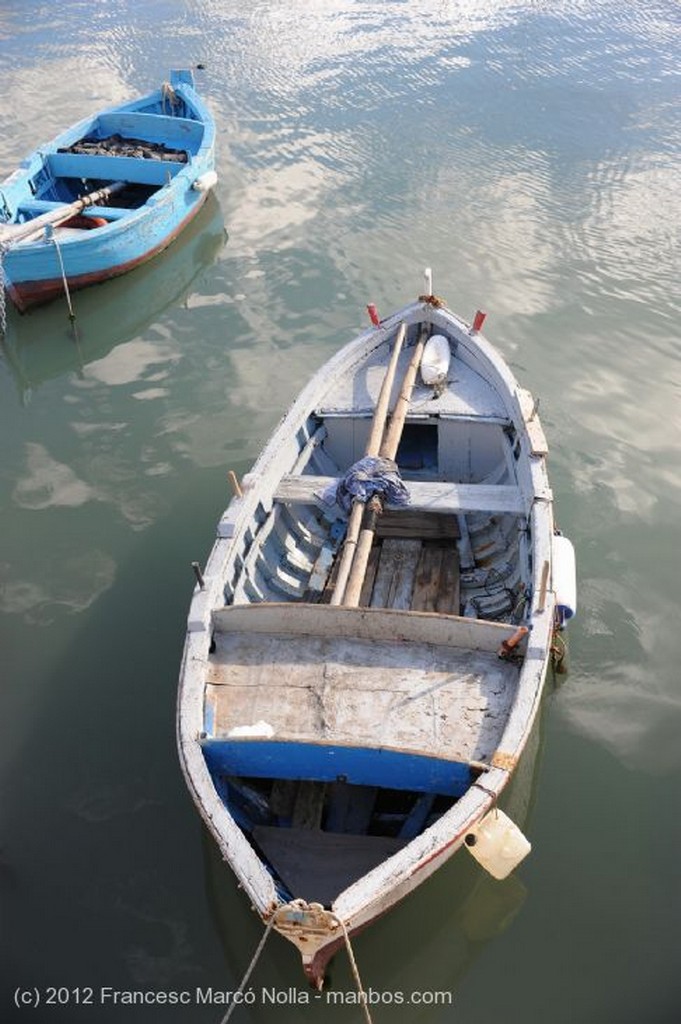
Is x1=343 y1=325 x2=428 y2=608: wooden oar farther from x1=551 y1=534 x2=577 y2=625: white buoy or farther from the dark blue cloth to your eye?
x1=551 y1=534 x2=577 y2=625: white buoy

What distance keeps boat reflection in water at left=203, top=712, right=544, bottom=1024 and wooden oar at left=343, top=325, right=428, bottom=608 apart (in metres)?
2.87

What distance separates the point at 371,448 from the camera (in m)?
10.2

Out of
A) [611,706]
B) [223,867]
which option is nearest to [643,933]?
[611,706]

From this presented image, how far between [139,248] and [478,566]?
1155cm

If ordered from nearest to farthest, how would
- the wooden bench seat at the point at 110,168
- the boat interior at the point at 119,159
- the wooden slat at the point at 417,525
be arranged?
the wooden slat at the point at 417,525 → the boat interior at the point at 119,159 → the wooden bench seat at the point at 110,168

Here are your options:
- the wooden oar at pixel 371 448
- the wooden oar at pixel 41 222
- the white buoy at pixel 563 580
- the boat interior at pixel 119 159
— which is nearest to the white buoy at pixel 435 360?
the wooden oar at pixel 371 448

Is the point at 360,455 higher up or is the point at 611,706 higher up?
the point at 360,455

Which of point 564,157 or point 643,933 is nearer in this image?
point 643,933

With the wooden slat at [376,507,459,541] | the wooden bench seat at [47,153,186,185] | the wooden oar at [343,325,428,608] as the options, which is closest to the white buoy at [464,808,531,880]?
the wooden oar at [343,325,428,608]

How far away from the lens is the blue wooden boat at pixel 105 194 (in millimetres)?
15641

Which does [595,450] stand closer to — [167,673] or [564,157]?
[167,673]

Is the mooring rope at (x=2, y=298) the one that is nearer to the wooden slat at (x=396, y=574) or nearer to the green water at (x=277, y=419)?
the green water at (x=277, y=419)

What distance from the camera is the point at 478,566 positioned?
32.6 ft

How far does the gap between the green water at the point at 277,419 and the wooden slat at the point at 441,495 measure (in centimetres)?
184
